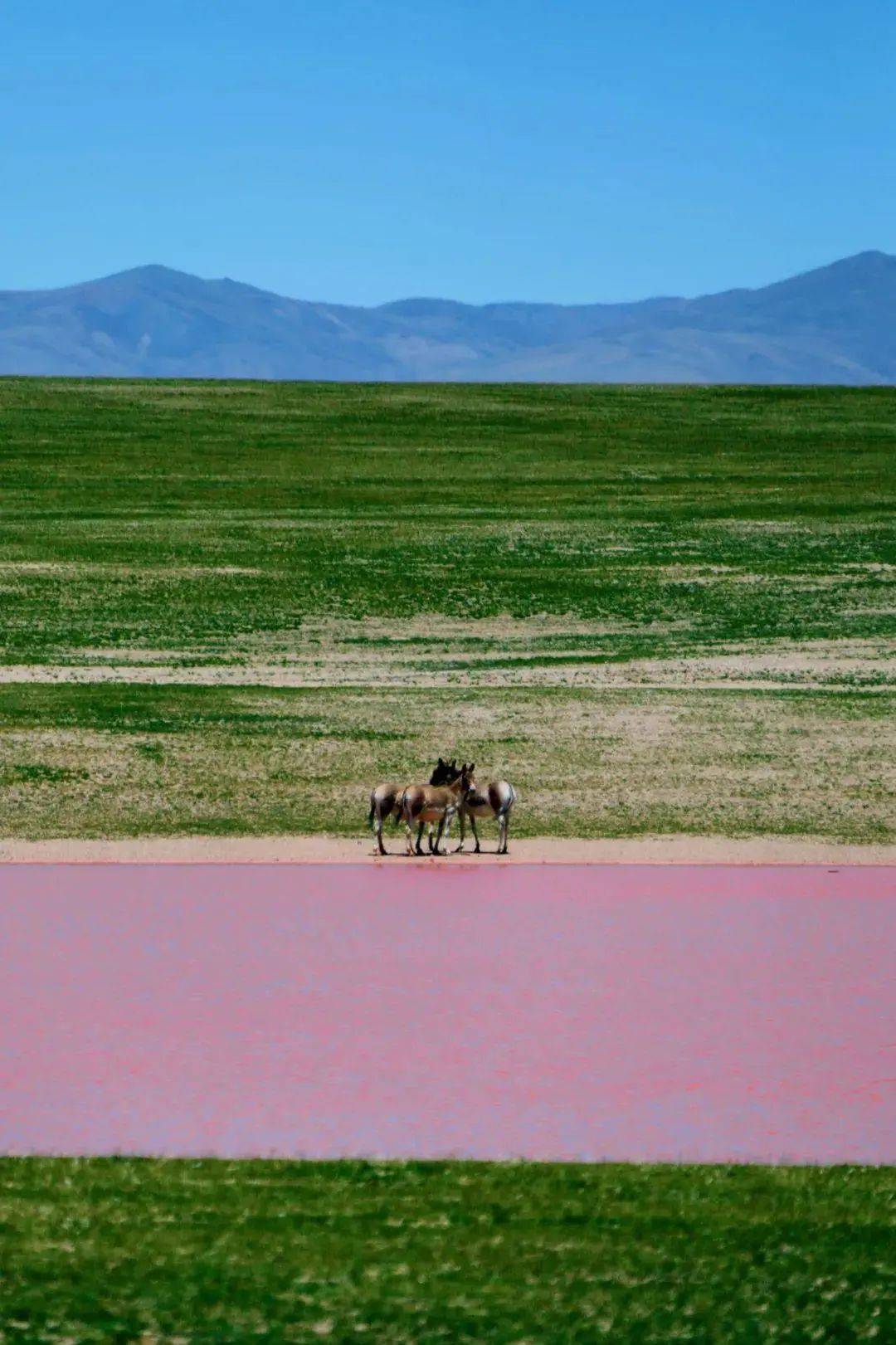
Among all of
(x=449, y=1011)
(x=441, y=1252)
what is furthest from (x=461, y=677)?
(x=441, y=1252)

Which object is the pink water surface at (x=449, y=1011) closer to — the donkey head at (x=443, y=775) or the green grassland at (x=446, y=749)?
the donkey head at (x=443, y=775)

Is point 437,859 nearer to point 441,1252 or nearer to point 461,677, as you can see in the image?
point 441,1252

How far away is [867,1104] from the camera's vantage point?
30.5 feet

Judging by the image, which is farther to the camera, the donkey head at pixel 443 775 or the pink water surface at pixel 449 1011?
the donkey head at pixel 443 775

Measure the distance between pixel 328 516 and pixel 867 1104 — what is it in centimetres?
3270

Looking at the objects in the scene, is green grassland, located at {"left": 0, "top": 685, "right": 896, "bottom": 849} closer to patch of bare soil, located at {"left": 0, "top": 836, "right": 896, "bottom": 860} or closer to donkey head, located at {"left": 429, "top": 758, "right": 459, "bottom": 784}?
patch of bare soil, located at {"left": 0, "top": 836, "right": 896, "bottom": 860}

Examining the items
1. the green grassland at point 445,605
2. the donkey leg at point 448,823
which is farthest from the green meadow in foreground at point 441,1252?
the green grassland at point 445,605

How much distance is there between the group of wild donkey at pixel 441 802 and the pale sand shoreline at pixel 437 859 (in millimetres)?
230

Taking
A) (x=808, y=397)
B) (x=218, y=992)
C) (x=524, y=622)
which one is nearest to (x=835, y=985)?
(x=218, y=992)

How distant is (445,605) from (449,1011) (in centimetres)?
2112

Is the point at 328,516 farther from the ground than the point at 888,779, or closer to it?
farther from the ground

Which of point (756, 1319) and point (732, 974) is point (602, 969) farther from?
point (756, 1319)

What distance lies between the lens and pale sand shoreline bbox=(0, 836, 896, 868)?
1516 centimetres

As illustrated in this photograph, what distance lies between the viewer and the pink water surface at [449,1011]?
8.88 m
